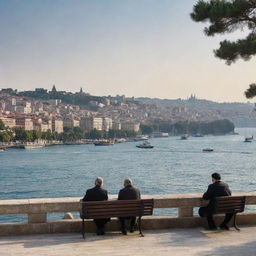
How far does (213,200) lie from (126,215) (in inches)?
46.2

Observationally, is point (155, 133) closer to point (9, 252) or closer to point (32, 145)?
point (32, 145)

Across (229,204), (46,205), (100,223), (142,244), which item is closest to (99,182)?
(100,223)

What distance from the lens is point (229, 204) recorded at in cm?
661

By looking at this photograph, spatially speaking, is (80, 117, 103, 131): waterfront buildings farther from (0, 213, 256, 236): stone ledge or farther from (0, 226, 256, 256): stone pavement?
(0, 226, 256, 256): stone pavement

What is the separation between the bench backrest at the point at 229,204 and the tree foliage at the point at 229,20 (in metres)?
2.14

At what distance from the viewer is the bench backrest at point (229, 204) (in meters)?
6.57

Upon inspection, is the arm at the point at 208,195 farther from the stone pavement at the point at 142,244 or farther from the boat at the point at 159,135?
the boat at the point at 159,135

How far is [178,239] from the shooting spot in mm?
6242

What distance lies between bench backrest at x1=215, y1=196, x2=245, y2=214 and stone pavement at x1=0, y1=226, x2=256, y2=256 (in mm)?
286

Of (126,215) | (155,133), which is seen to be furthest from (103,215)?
(155,133)

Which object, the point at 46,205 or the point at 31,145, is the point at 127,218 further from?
the point at 31,145

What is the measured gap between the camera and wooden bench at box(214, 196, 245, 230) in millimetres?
6566

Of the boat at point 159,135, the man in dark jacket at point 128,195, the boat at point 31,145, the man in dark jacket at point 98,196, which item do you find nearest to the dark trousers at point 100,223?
the man in dark jacket at point 98,196

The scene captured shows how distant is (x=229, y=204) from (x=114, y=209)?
60.2 inches
